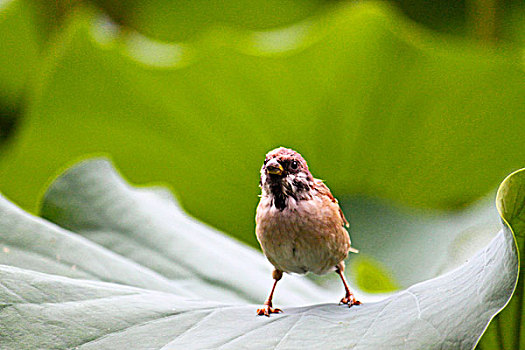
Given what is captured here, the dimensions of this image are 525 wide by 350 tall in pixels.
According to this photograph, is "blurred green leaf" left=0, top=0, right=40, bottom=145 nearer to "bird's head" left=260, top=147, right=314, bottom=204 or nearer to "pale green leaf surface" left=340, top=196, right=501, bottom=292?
"pale green leaf surface" left=340, top=196, right=501, bottom=292

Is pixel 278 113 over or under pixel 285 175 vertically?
over

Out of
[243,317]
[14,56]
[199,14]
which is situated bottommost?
[243,317]

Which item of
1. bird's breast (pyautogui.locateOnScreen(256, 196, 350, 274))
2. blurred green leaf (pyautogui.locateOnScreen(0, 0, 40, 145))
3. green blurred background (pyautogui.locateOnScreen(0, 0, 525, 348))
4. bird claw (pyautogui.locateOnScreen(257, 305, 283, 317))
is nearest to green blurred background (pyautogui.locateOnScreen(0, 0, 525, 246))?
green blurred background (pyautogui.locateOnScreen(0, 0, 525, 348))

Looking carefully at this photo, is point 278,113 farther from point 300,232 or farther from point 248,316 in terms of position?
point 248,316

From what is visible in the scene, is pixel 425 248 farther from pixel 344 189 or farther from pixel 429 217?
pixel 344 189

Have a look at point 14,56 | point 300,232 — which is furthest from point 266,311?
point 14,56

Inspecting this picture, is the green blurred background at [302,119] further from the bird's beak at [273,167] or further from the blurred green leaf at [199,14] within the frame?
the bird's beak at [273,167]

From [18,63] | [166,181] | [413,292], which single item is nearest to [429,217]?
[166,181]
